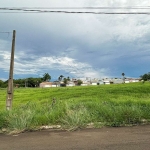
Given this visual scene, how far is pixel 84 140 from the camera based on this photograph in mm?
5422

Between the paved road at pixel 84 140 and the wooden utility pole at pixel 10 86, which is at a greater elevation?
the wooden utility pole at pixel 10 86

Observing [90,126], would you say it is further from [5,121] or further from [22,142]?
[5,121]

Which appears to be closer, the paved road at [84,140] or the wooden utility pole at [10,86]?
the paved road at [84,140]

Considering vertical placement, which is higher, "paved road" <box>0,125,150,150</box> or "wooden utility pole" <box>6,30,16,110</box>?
"wooden utility pole" <box>6,30,16,110</box>

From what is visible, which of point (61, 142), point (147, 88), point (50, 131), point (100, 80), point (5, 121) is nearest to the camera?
point (61, 142)

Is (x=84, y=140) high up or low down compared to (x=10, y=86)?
down

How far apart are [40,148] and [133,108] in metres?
4.19

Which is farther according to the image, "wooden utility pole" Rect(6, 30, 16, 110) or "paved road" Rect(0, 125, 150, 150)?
"wooden utility pole" Rect(6, 30, 16, 110)

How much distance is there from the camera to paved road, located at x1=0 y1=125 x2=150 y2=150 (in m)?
4.86

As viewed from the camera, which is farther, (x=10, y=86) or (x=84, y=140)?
(x=10, y=86)

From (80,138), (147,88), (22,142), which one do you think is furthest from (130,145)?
(147,88)

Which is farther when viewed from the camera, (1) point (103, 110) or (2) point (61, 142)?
(1) point (103, 110)

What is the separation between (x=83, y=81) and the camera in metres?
118

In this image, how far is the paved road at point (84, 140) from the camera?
4.86 m
